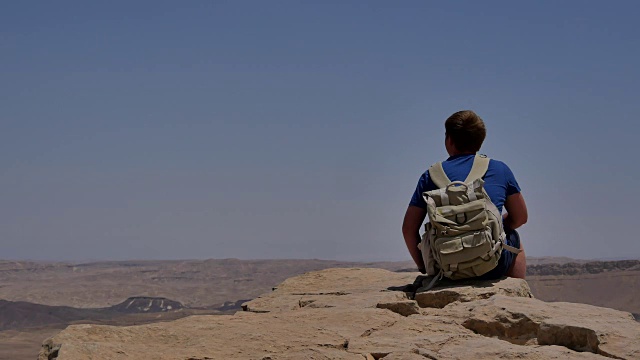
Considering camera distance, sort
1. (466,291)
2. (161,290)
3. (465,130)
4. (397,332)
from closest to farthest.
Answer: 1. (397,332)
2. (466,291)
3. (465,130)
4. (161,290)

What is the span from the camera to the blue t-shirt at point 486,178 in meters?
5.64

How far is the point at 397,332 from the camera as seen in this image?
435 cm

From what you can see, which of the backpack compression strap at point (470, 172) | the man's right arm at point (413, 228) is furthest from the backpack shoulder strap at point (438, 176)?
the man's right arm at point (413, 228)

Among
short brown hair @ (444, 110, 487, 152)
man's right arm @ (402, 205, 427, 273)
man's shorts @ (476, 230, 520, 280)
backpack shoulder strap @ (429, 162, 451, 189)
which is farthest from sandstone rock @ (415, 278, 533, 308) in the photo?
short brown hair @ (444, 110, 487, 152)

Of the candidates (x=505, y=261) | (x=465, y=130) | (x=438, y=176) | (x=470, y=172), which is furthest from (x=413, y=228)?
(x=465, y=130)

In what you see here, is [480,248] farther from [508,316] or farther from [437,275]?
[508,316]

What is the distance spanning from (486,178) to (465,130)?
38 centimetres

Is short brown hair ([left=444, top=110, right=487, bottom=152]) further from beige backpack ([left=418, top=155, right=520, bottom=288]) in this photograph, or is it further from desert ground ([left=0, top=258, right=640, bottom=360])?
desert ground ([left=0, top=258, right=640, bottom=360])

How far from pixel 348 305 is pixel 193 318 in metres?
1.04

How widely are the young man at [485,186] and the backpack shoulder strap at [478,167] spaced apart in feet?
0.10

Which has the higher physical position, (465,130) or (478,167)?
(465,130)

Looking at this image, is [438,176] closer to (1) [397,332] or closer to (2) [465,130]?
(2) [465,130]

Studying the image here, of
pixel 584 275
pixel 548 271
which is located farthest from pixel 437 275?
pixel 548 271

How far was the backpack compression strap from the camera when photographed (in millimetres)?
5586
